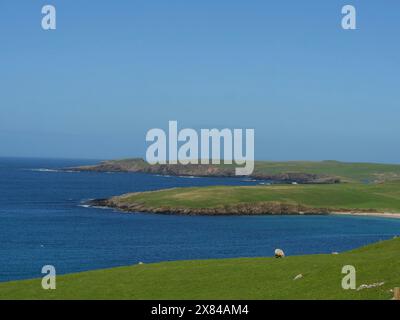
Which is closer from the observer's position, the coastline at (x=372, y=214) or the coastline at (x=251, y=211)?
the coastline at (x=372, y=214)

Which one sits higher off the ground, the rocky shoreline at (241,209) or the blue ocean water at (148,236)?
the blue ocean water at (148,236)

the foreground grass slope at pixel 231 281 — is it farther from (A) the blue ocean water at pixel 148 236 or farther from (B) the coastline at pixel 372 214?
(B) the coastline at pixel 372 214

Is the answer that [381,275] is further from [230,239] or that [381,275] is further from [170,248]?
[230,239]

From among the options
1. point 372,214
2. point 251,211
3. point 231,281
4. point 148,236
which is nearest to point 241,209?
point 251,211

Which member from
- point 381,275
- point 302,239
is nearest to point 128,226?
point 302,239

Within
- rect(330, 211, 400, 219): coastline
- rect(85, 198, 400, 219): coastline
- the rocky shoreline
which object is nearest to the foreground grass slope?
rect(85, 198, 400, 219): coastline

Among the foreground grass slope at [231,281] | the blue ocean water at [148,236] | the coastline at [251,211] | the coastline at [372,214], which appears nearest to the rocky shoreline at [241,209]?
the coastline at [251,211]

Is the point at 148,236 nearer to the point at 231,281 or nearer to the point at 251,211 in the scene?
the point at 251,211
